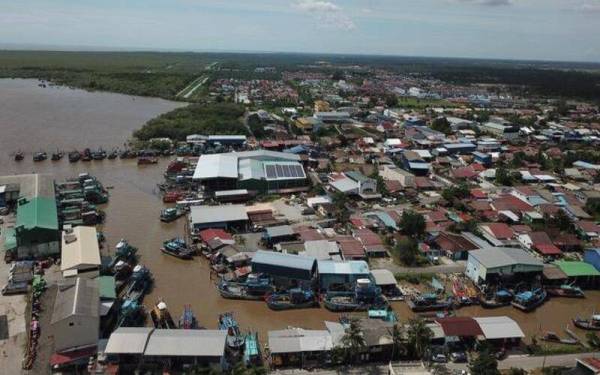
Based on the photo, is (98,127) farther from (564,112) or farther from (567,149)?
(564,112)

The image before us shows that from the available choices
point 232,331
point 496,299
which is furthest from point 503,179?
point 232,331

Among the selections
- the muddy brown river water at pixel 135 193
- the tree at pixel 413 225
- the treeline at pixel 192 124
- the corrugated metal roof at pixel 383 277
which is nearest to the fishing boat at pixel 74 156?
the muddy brown river water at pixel 135 193

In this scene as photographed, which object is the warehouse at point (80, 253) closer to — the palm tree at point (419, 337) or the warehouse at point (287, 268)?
the warehouse at point (287, 268)

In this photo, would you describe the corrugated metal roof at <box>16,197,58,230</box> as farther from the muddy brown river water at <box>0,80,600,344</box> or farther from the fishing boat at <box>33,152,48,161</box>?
the fishing boat at <box>33,152,48,161</box>

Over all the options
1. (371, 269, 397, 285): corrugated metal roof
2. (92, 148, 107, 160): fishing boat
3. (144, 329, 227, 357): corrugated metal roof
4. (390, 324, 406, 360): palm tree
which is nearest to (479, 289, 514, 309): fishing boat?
(371, 269, 397, 285): corrugated metal roof

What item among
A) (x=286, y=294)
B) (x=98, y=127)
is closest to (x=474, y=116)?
(x=98, y=127)
